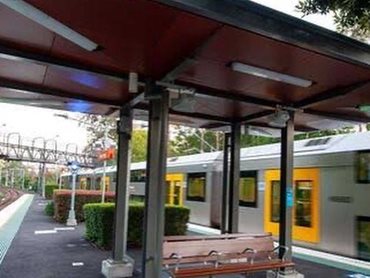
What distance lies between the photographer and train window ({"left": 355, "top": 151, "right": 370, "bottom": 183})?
9086 millimetres

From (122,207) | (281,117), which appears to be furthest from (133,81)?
(281,117)

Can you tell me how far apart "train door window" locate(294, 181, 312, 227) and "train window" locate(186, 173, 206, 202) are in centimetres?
488

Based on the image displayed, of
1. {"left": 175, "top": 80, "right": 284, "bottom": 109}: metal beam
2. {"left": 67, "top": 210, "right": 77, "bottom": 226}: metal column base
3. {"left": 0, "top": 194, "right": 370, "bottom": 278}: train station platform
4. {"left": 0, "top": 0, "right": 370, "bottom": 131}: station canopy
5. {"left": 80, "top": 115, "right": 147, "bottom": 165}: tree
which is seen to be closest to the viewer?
{"left": 0, "top": 0, "right": 370, "bottom": 131}: station canopy

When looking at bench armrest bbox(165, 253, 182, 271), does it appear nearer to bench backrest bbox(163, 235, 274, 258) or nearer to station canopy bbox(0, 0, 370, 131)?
bench backrest bbox(163, 235, 274, 258)

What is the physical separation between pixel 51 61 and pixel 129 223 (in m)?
6.20

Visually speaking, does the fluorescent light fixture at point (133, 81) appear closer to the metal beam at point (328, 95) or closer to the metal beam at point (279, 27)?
the metal beam at point (279, 27)

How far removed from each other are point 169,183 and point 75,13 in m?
14.4

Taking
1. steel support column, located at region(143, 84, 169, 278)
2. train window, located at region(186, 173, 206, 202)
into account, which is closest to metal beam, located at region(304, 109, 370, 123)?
steel support column, located at region(143, 84, 169, 278)

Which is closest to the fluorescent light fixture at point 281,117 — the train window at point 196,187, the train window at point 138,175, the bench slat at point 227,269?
the bench slat at point 227,269

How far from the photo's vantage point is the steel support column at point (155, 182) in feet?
18.7

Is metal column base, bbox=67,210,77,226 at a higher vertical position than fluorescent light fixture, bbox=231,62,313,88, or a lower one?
lower

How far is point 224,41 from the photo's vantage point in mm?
4551

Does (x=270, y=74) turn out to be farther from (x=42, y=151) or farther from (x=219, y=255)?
(x=42, y=151)

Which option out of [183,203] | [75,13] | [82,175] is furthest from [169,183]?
[82,175]
